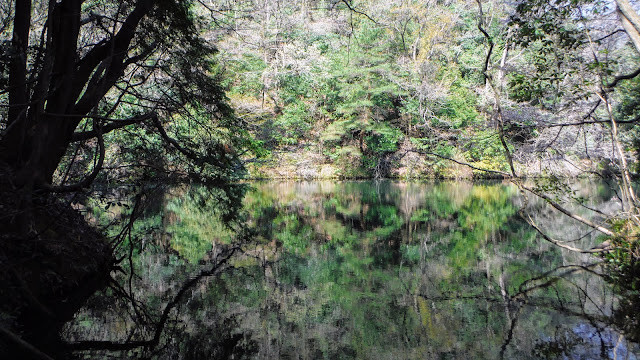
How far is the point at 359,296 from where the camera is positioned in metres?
5.23

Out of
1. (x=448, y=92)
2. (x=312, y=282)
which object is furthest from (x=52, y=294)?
(x=448, y=92)

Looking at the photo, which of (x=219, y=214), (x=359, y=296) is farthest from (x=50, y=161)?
(x=219, y=214)

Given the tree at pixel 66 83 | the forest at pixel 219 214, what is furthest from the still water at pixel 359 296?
the tree at pixel 66 83

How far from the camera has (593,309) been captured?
4742 mm

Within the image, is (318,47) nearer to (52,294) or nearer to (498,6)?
(498,6)

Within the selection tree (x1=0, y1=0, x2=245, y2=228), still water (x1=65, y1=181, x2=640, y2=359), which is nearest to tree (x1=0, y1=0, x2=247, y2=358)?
tree (x1=0, y1=0, x2=245, y2=228)

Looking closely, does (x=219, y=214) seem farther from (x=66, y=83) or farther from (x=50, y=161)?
(x=66, y=83)

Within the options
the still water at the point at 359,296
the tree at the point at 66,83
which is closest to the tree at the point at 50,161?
the tree at the point at 66,83

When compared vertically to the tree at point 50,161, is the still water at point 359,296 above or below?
below

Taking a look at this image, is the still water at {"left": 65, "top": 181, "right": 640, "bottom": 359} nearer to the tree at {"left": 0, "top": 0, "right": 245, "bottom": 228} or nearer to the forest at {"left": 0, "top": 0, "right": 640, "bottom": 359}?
the forest at {"left": 0, "top": 0, "right": 640, "bottom": 359}

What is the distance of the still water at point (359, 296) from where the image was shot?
3857 mm

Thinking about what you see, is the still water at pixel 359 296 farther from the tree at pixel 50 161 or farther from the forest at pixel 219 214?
the tree at pixel 50 161

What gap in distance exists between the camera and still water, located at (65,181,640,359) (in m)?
3.86

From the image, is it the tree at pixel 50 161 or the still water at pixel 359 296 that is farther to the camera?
the still water at pixel 359 296
